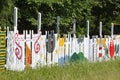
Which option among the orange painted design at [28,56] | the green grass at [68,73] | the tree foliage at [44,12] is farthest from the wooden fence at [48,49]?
the tree foliage at [44,12]

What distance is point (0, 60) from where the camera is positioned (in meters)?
15.2

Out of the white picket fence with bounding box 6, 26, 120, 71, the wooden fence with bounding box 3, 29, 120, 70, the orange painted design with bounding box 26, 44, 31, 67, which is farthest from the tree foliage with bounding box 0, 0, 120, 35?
the orange painted design with bounding box 26, 44, 31, 67

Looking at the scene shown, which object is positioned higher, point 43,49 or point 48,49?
point 43,49

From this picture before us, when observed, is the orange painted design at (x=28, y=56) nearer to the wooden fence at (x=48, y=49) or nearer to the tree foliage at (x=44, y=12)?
the wooden fence at (x=48, y=49)

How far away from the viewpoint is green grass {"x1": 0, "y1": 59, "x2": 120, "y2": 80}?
46.2 ft

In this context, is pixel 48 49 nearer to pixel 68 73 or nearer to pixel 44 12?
pixel 68 73

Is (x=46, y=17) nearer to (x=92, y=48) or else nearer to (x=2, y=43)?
(x=92, y=48)

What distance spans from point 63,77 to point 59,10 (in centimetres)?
1196

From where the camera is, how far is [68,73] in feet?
51.8

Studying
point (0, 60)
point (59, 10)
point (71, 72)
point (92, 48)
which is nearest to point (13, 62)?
point (0, 60)

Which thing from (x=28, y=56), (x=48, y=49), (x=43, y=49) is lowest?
Result: (x=48, y=49)

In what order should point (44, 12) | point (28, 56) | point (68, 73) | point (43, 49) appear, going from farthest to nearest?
1. point (44, 12)
2. point (43, 49)
3. point (28, 56)
4. point (68, 73)

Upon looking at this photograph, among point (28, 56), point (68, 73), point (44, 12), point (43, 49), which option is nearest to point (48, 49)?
point (43, 49)

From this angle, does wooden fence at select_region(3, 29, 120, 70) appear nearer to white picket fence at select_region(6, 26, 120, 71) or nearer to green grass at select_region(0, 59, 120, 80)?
white picket fence at select_region(6, 26, 120, 71)
